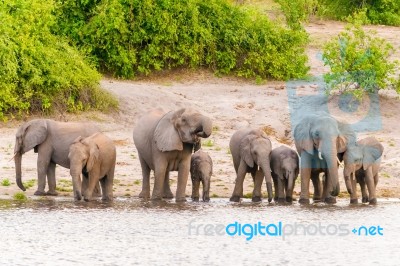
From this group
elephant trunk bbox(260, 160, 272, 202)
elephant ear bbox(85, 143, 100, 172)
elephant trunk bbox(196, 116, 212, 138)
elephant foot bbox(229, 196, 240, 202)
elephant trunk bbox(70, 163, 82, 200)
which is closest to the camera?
elephant trunk bbox(70, 163, 82, 200)

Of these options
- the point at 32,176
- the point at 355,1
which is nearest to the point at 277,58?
the point at 355,1

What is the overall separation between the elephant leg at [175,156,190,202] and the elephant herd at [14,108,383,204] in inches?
0.5

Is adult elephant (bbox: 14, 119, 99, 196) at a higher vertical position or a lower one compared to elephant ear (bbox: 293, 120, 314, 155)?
lower

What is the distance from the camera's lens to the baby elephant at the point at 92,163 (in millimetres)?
16922

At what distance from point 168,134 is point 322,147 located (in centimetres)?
207

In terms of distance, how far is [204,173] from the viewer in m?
17.8

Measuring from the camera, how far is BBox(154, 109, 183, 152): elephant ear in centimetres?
1730

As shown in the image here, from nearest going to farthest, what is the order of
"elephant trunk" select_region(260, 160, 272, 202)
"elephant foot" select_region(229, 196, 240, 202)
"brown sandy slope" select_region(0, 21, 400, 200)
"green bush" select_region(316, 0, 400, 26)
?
"elephant trunk" select_region(260, 160, 272, 202), "elephant foot" select_region(229, 196, 240, 202), "brown sandy slope" select_region(0, 21, 400, 200), "green bush" select_region(316, 0, 400, 26)

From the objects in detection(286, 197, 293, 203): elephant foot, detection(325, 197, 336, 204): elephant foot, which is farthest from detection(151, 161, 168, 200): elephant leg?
detection(325, 197, 336, 204): elephant foot

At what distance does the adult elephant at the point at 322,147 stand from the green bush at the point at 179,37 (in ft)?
30.7

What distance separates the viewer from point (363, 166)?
17.8 metres

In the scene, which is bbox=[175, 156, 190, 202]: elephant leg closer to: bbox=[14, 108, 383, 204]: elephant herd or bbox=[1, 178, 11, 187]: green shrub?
bbox=[14, 108, 383, 204]: elephant herd

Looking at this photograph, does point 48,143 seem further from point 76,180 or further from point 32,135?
point 76,180

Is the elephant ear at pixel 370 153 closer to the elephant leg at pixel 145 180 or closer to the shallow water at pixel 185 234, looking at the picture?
the shallow water at pixel 185 234
